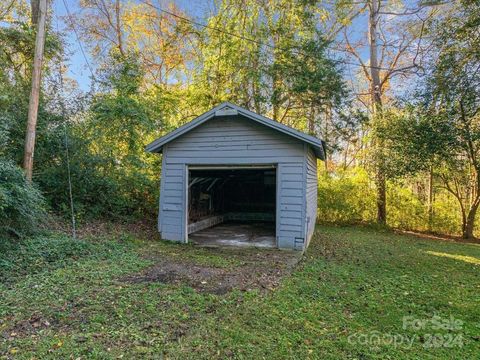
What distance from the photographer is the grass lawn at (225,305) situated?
9.25 ft

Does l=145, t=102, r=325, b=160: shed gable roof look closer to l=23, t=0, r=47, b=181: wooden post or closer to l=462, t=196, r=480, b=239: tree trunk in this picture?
l=23, t=0, r=47, b=181: wooden post

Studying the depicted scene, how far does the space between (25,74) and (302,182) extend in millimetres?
8489

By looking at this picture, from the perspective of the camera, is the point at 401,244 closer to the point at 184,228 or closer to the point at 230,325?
the point at 184,228

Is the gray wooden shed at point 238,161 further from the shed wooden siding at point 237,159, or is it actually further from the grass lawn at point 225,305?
the grass lawn at point 225,305

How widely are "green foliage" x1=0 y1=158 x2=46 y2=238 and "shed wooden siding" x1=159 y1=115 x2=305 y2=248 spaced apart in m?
2.92

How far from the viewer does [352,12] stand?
14.4 metres

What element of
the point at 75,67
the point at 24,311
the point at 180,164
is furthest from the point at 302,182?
the point at 75,67

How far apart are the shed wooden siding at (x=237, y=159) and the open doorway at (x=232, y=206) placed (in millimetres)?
567

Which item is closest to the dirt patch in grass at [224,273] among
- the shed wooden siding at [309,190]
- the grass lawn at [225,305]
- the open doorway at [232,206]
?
the grass lawn at [225,305]

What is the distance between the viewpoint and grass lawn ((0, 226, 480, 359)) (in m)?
2.82

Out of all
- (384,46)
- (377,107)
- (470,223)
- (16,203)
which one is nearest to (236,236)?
(16,203)

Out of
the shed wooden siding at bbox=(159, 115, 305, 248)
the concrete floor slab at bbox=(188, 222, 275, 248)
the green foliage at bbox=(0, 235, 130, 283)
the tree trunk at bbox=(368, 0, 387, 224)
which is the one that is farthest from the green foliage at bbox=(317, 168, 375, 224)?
the green foliage at bbox=(0, 235, 130, 283)

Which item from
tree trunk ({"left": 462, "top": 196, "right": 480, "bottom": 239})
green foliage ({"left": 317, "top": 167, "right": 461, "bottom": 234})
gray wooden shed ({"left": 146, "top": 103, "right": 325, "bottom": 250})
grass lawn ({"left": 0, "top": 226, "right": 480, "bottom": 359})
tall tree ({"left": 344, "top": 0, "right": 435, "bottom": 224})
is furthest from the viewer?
tall tree ({"left": 344, "top": 0, "right": 435, "bottom": 224})

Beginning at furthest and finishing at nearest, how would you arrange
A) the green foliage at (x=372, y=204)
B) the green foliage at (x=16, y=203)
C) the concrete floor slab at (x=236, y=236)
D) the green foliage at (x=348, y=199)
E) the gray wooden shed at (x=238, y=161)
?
→ the green foliage at (x=348, y=199)
the green foliage at (x=372, y=204)
the concrete floor slab at (x=236, y=236)
the gray wooden shed at (x=238, y=161)
the green foliage at (x=16, y=203)
